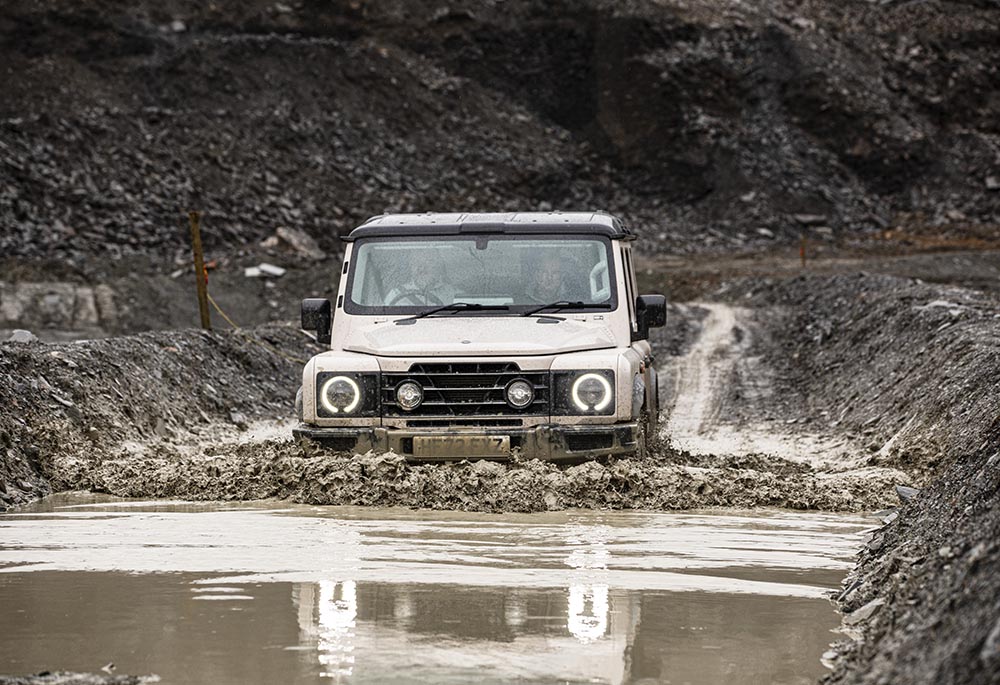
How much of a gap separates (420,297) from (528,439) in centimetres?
149

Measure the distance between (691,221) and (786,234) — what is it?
128 inches

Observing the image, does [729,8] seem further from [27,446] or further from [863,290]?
[27,446]

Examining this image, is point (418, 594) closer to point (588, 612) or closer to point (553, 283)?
point (588, 612)

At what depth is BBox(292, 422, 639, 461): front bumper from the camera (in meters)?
9.41

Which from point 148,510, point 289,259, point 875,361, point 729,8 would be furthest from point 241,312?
point 729,8

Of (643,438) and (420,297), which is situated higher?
(420,297)

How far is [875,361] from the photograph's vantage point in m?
17.7

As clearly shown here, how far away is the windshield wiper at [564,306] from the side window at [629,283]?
10.1 inches

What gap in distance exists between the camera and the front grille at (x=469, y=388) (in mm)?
9461

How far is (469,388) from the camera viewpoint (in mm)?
9461

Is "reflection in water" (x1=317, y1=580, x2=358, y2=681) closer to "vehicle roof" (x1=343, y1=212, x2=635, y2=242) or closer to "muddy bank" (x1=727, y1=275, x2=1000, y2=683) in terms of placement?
"muddy bank" (x1=727, y1=275, x2=1000, y2=683)

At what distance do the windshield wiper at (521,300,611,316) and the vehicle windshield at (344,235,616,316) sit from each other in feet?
0.05

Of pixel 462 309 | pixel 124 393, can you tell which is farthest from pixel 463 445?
pixel 124 393

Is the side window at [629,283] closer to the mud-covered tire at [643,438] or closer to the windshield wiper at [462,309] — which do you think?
the mud-covered tire at [643,438]
